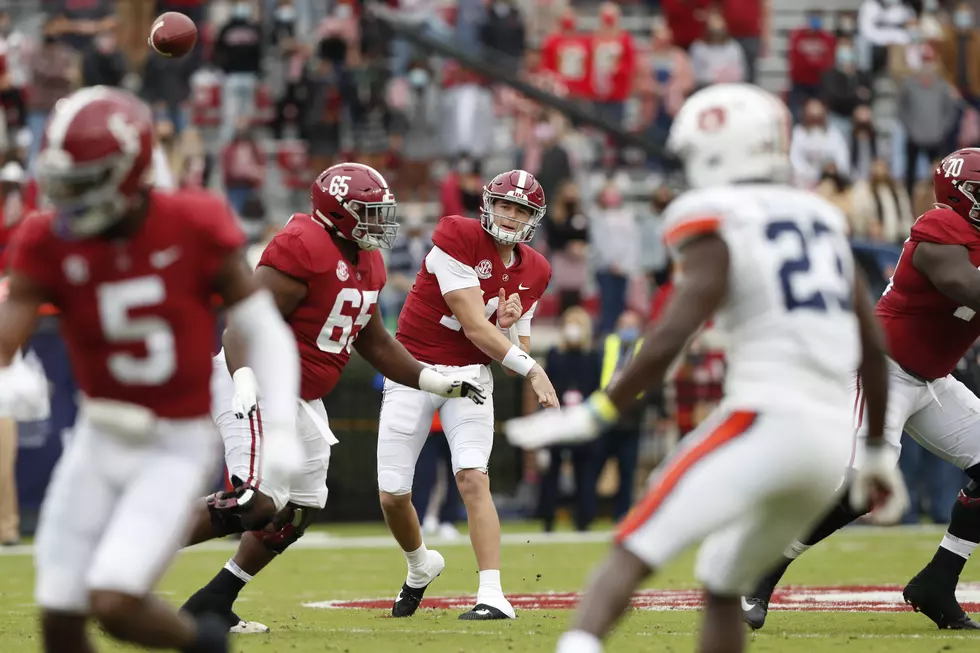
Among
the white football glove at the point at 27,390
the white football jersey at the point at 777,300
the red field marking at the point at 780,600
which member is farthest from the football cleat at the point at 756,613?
the white football glove at the point at 27,390

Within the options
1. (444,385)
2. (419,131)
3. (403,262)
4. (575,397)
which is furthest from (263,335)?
(419,131)

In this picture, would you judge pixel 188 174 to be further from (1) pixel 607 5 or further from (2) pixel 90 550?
(2) pixel 90 550

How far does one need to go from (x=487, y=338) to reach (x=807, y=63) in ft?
35.9

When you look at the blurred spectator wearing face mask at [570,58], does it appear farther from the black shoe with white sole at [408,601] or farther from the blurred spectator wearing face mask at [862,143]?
the black shoe with white sole at [408,601]

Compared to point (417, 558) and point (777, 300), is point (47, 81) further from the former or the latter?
point (777, 300)

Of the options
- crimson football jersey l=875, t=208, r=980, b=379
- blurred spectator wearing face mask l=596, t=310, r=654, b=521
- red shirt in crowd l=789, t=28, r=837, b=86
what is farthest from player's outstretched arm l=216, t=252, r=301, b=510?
red shirt in crowd l=789, t=28, r=837, b=86

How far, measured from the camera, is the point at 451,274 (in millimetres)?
7523

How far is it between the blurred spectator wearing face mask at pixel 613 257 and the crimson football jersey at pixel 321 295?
862 centimetres

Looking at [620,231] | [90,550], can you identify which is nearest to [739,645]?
[90,550]

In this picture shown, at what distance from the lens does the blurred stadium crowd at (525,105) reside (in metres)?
15.4

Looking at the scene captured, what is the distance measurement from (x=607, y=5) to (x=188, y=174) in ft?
15.4

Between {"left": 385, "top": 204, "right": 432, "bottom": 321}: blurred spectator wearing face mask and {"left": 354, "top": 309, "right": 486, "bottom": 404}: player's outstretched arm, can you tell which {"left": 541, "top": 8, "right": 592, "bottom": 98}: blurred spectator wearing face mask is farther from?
{"left": 354, "top": 309, "right": 486, "bottom": 404}: player's outstretched arm

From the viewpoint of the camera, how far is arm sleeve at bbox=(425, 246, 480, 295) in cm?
749

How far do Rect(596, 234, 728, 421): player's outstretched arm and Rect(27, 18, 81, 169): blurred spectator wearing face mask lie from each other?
1301cm
